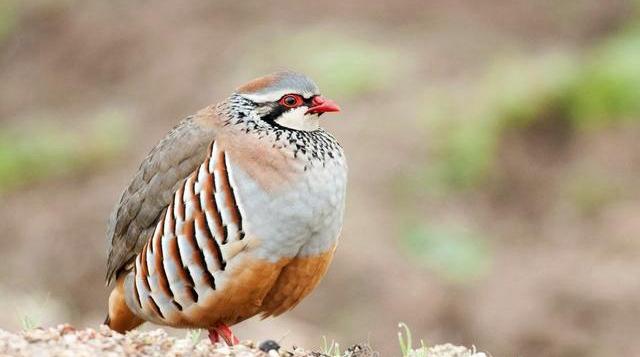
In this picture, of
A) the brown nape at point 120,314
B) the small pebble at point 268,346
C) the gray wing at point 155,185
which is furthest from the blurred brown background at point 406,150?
the small pebble at point 268,346

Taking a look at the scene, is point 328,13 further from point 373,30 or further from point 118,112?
point 118,112

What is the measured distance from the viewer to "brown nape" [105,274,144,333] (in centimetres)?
471

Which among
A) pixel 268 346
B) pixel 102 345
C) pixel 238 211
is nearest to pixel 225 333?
pixel 238 211

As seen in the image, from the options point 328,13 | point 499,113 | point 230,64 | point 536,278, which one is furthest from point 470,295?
point 328,13

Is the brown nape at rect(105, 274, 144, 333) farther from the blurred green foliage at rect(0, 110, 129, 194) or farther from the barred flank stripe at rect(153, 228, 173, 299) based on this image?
the blurred green foliage at rect(0, 110, 129, 194)

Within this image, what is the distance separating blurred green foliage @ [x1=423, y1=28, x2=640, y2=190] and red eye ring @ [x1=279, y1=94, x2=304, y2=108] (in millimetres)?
4718

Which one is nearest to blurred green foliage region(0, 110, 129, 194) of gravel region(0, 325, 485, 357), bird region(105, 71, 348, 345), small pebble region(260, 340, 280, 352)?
bird region(105, 71, 348, 345)

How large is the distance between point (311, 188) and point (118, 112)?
273 inches

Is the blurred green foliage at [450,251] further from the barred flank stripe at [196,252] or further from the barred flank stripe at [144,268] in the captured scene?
the barred flank stripe at [196,252]

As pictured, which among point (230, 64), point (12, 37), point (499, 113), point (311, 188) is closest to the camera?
point (311, 188)

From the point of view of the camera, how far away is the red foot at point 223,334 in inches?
173

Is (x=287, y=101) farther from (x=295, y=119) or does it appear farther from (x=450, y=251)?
(x=450, y=251)

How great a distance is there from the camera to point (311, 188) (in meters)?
4.27

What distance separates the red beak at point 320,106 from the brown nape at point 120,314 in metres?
0.90
